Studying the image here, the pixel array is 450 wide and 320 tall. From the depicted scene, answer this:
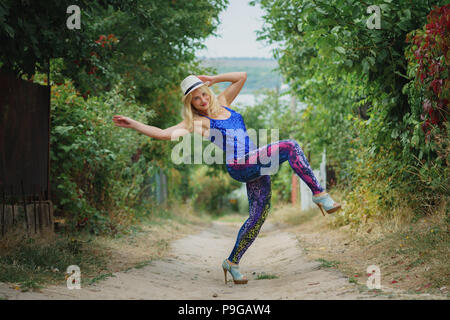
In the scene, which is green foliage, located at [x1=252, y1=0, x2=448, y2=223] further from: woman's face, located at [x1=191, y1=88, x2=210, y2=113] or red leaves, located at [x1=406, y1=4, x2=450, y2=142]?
woman's face, located at [x1=191, y1=88, x2=210, y2=113]

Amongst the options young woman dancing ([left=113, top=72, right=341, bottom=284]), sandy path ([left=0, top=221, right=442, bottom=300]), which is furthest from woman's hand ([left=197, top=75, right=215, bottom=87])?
sandy path ([left=0, top=221, right=442, bottom=300])

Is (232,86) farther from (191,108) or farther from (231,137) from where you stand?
(231,137)

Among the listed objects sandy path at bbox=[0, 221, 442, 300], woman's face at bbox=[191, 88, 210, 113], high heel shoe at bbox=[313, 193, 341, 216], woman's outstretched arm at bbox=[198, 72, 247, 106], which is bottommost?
sandy path at bbox=[0, 221, 442, 300]

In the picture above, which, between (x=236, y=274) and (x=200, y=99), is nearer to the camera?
(x=200, y=99)

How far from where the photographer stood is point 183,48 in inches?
456

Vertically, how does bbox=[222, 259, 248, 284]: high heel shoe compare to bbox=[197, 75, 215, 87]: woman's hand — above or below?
below

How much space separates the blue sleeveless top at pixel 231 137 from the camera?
497cm

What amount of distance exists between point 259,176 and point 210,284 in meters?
1.45

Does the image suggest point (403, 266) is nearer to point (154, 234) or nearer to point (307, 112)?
point (154, 234)

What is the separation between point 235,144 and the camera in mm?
4984

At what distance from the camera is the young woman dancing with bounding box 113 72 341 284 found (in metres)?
4.63

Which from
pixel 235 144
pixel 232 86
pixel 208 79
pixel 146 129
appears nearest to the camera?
pixel 146 129

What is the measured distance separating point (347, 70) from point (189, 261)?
3.57m

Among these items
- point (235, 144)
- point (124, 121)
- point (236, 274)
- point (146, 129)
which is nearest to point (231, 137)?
point (235, 144)
